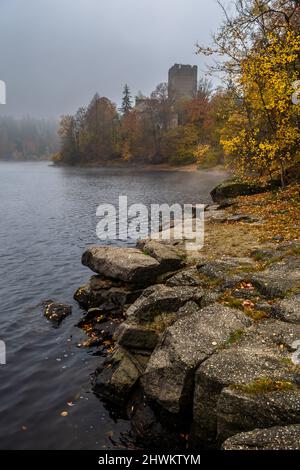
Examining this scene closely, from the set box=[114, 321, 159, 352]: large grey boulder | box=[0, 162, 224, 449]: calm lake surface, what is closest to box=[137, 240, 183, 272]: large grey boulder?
box=[0, 162, 224, 449]: calm lake surface

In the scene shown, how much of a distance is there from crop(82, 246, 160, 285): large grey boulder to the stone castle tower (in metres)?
137

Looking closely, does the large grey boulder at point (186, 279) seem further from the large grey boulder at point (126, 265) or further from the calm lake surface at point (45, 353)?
the calm lake surface at point (45, 353)

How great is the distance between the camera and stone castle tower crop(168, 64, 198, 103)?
479ft

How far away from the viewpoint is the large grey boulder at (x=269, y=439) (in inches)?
282

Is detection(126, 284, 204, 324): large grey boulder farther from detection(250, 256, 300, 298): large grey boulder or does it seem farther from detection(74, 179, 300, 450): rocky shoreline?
detection(250, 256, 300, 298): large grey boulder

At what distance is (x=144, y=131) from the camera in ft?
400

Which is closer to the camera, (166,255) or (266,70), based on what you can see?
(166,255)

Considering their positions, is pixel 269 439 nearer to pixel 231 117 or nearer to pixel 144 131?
pixel 231 117

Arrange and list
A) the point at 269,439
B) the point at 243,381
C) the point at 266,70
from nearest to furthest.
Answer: the point at 269,439, the point at 243,381, the point at 266,70

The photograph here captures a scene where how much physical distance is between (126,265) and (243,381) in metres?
9.05

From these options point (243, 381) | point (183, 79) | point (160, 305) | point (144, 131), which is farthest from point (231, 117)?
point (183, 79)

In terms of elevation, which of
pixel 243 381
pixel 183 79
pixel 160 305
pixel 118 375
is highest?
pixel 183 79
